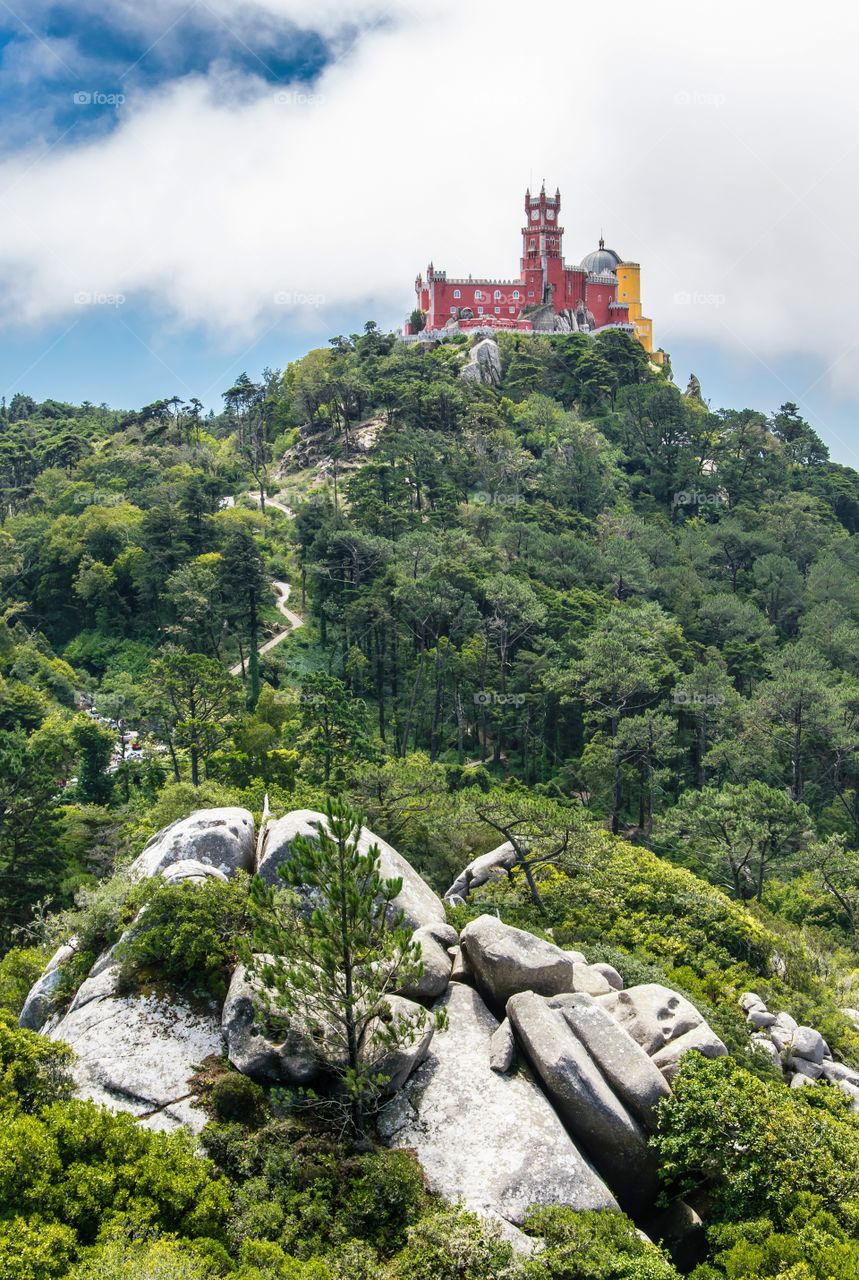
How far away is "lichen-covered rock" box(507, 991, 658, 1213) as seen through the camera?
16.6m

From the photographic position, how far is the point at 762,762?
1919 inches

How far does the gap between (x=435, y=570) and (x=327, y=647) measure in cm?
963

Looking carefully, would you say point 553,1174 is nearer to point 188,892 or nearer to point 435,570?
point 188,892

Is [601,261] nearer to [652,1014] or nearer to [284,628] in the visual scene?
[284,628]

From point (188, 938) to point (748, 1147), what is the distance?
35.7ft

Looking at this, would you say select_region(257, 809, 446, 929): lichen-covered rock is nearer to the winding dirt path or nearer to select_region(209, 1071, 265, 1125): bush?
select_region(209, 1071, 265, 1125): bush

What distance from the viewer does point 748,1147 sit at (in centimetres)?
1594

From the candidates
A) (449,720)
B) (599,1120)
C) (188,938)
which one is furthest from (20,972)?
(449,720)

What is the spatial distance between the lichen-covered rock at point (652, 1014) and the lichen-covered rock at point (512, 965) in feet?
4.44

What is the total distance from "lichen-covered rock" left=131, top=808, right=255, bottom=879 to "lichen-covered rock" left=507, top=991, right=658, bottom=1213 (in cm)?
796

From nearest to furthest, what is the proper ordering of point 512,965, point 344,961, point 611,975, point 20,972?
point 344,961
point 512,965
point 611,975
point 20,972

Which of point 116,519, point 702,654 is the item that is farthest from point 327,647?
point 702,654

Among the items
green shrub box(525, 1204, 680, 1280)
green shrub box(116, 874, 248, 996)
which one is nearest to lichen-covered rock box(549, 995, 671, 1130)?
green shrub box(525, 1204, 680, 1280)
